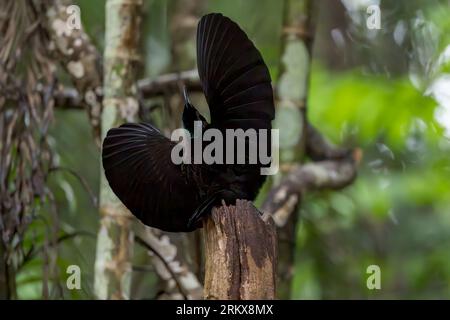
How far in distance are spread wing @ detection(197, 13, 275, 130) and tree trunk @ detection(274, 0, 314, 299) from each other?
4.94 ft

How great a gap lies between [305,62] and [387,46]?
1.46 metres

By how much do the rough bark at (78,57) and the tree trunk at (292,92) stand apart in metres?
0.87

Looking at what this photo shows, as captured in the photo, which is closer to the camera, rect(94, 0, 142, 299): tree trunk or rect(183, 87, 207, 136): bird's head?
rect(183, 87, 207, 136): bird's head

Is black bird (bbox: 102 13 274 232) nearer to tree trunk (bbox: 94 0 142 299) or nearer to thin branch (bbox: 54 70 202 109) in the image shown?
tree trunk (bbox: 94 0 142 299)

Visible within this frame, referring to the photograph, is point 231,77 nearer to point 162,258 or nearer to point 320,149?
point 162,258

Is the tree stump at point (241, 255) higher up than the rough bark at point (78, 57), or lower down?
lower down

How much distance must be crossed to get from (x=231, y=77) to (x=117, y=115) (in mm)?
1111

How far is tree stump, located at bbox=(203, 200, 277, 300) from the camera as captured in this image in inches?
80.4

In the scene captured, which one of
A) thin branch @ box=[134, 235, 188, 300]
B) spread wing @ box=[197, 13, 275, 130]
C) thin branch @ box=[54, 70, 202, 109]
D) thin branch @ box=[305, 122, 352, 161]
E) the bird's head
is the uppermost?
thin branch @ box=[54, 70, 202, 109]

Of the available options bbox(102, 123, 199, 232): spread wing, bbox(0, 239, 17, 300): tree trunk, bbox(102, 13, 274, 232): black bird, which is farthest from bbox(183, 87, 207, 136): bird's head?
bbox(0, 239, 17, 300): tree trunk

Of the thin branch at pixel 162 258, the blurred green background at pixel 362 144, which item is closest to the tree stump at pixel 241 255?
the thin branch at pixel 162 258

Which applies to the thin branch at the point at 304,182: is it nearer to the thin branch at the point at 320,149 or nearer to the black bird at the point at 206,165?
the thin branch at the point at 320,149

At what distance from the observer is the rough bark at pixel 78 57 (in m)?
3.28

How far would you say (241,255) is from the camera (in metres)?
2.04
